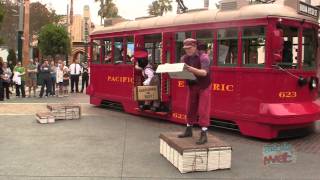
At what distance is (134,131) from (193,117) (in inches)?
126

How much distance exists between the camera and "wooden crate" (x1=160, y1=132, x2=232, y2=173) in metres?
7.53

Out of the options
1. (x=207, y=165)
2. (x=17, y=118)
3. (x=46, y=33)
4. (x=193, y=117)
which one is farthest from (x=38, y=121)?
(x=46, y=33)

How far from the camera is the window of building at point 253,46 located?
10273mm

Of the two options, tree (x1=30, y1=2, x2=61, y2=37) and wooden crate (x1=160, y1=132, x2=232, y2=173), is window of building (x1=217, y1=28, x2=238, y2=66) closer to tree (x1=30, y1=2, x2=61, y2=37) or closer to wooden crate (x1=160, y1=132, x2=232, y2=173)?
wooden crate (x1=160, y1=132, x2=232, y2=173)

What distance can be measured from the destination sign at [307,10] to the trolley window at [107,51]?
6414 mm

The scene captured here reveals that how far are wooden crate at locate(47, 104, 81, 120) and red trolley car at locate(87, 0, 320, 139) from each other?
7.74 feet

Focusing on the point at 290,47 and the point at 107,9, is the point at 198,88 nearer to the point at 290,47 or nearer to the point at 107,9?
the point at 290,47

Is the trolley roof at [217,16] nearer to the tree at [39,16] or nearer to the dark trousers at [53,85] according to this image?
the dark trousers at [53,85]

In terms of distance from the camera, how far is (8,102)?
18156 mm

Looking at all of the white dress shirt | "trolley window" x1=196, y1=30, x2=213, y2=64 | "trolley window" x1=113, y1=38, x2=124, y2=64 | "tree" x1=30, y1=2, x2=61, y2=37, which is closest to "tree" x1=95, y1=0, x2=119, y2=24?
"tree" x1=30, y1=2, x2=61, y2=37

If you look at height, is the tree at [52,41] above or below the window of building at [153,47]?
above

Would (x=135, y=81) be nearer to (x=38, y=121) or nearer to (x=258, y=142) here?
(x=38, y=121)

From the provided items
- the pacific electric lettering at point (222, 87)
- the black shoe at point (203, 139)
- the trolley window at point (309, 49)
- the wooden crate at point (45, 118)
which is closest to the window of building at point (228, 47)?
the pacific electric lettering at point (222, 87)

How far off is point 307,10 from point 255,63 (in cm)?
171
